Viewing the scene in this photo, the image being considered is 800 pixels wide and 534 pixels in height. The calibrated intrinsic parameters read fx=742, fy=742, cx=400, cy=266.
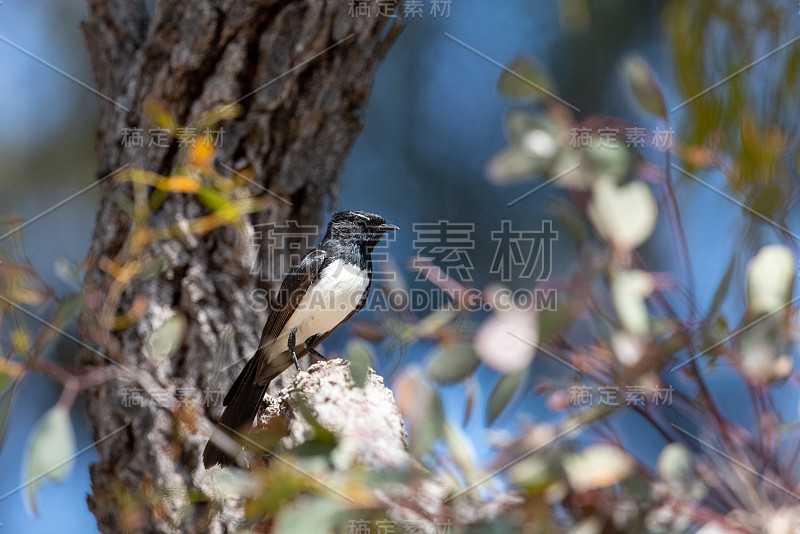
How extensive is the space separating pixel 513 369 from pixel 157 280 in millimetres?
2348

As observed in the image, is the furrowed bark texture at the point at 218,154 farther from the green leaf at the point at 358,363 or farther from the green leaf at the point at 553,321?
the green leaf at the point at 553,321

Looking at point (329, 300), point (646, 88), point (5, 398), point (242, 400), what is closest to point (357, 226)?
point (329, 300)

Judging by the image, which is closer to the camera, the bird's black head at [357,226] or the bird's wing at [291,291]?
the bird's wing at [291,291]

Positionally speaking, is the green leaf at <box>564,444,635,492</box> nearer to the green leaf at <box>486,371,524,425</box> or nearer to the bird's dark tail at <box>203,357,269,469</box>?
the green leaf at <box>486,371,524,425</box>

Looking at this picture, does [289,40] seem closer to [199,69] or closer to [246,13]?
[246,13]

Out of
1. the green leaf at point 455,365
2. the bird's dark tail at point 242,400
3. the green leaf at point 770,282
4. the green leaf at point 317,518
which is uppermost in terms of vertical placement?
the bird's dark tail at point 242,400

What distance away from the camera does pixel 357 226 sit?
3.11 m

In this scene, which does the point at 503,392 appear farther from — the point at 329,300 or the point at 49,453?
the point at 329,300

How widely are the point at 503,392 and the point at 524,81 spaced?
0.33 m

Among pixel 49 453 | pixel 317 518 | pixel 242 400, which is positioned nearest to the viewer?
pixel 317 518

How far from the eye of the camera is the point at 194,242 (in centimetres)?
284

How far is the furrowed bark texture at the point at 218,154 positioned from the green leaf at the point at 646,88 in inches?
86.9

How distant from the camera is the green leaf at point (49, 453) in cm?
136

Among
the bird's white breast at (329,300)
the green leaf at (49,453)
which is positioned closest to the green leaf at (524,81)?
the green leaf at (49,453)
